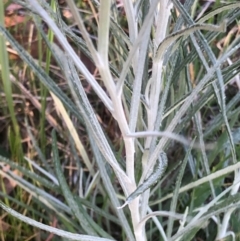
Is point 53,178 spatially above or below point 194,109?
below

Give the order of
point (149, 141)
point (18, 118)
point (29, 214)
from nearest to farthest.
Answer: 1. point (149, 141)
2. point (29, 214)
3. point (18, 118)

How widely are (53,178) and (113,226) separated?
0.44 ft

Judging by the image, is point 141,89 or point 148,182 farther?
point 141,89

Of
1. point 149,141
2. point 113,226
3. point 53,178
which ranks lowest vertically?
point 113,226

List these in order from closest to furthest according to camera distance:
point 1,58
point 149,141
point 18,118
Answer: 1. point 149,141
2. point 1,58
3. point 18,118

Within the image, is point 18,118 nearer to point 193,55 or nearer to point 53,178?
point 53,178

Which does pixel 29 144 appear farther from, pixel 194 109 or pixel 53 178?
pixel 194 109

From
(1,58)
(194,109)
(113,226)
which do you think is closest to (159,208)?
(113,226)

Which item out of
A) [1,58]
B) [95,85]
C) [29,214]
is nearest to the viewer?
[95,85]

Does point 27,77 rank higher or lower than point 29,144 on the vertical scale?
higher

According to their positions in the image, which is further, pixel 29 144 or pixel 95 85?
pixel 29 144

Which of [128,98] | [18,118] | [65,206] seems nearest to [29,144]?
[18,118]

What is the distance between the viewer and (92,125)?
1.22ft

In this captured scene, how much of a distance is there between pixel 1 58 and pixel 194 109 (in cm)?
29
